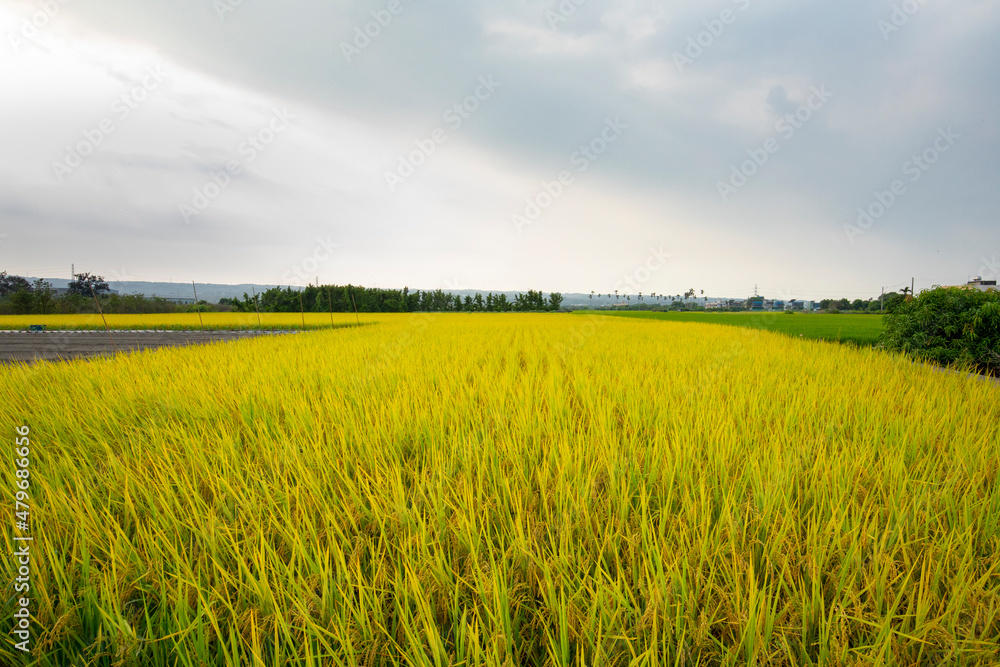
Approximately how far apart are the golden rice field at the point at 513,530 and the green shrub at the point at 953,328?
5.33 meters

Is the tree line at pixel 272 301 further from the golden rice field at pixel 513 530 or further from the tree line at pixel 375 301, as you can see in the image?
the golden rice field at pixel 513 530

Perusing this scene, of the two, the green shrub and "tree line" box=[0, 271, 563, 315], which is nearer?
the green shrub

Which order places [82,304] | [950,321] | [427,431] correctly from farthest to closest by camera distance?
[82,304], [950,321], [427,431]

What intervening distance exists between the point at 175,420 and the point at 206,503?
1.37m

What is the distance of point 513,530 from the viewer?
4.09 feet

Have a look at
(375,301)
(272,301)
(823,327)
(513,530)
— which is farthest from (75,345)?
(375,301)

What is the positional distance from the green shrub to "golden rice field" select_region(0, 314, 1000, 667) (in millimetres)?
5330

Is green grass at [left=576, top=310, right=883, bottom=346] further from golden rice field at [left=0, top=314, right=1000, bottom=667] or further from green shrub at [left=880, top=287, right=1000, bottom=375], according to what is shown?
golden rice field at [left=0, top=314, right=1000, bottom=667]

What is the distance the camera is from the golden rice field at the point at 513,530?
0.89m

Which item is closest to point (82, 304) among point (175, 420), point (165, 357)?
point (165, 357)

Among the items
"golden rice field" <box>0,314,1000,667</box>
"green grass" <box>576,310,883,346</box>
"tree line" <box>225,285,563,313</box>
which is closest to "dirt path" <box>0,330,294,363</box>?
"golden rice field" <box>0,314,1000,667</box>

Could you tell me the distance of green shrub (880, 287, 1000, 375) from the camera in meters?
6.13

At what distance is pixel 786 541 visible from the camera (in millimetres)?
1142

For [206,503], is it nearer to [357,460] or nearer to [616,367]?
[357,460]
